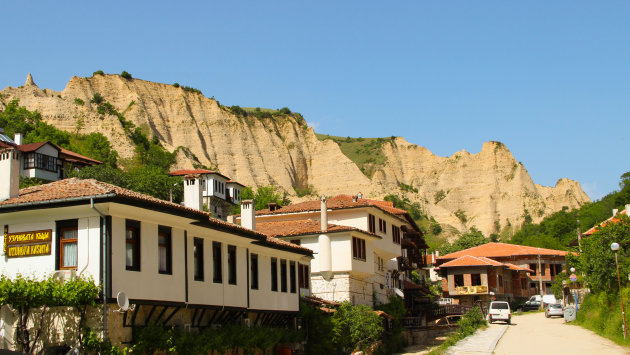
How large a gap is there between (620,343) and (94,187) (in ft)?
69.7

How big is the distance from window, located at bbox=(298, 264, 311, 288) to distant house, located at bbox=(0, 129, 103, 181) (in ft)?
135

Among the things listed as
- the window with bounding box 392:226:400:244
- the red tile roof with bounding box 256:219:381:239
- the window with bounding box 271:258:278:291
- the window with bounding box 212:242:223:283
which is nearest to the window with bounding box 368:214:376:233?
the red tile roof with bounding box 256:219:381:239

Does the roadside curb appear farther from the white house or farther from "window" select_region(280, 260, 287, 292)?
the white house

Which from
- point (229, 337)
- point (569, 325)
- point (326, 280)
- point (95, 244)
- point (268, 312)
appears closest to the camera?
point (95, 244)

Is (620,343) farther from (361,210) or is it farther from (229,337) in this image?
(361,210)

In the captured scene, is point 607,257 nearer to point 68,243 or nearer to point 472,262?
point 68,243

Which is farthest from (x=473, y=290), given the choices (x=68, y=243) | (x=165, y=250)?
(x=68, y=243)

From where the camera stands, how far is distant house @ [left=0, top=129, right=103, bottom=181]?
67.7 m

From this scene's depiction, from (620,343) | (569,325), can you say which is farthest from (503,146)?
(620,343)

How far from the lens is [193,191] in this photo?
2638 cm

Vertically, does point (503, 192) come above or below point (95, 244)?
above

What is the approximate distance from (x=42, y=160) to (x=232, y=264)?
163ft

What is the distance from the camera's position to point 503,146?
151m

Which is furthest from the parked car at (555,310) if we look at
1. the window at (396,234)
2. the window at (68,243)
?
the window at (68,243)
